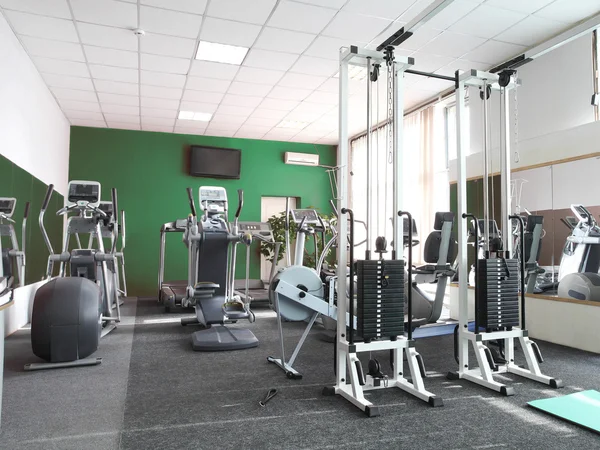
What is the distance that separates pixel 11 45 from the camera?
4.99m

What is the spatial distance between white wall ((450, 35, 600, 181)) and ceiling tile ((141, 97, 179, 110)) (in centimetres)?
482

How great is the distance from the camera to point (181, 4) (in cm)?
445

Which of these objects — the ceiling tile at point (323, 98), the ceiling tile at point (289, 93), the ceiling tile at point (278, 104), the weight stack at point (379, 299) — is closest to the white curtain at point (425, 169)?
the ceiling tile at point (323, 98)

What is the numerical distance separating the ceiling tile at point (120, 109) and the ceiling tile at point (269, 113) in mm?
2024

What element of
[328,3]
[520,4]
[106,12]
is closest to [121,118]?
[106,12]

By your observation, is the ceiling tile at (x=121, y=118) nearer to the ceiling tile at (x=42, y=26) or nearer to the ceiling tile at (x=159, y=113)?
the ceiling tile at (x=159, y=113)

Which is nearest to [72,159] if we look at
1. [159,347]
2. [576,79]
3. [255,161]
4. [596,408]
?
[255,161]

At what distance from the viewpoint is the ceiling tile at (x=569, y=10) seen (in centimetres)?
438

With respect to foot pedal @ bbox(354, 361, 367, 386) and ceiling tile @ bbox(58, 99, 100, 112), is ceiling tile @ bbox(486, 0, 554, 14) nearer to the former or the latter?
foot pedal @ bbox(354, 361, 367, 386)

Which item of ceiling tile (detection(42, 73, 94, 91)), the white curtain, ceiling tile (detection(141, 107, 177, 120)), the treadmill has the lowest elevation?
the treadmill

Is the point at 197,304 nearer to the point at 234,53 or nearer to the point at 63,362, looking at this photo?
the point at 63,362

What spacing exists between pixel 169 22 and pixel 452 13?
293 centimetres

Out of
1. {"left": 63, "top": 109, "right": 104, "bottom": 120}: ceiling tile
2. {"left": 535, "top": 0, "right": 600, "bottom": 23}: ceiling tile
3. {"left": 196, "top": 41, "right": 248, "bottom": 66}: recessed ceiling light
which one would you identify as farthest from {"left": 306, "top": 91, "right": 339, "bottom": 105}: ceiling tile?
{"left": 63, "top": 109, "right": 104, "bottom": 120}: ceiling tile

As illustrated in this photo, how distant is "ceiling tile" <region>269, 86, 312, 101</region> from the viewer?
6.84m
